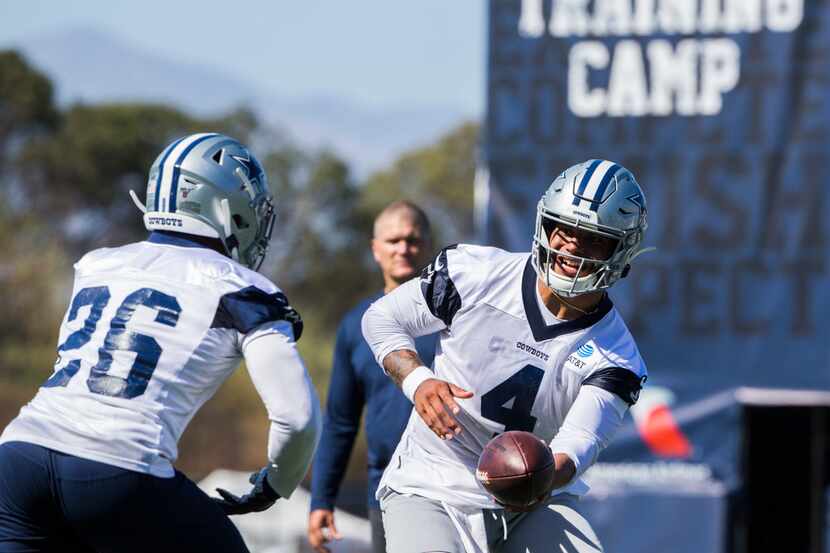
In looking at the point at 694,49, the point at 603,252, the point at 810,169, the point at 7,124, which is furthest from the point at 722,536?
the point at 7,124

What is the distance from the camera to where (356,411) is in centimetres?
524

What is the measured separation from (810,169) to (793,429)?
1.91 metres

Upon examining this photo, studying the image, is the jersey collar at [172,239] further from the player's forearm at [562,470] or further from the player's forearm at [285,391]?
the player's forearm at [562,470]

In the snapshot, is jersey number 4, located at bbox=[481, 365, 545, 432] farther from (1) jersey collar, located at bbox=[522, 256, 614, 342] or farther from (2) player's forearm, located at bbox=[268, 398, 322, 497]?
(2) player's forearm, located at bbox=[268, 398, 322, 497]

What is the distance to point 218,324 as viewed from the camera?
3.26 metres

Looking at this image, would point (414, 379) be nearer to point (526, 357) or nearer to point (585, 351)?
point (526, 357)

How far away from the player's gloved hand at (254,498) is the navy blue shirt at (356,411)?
1.44m

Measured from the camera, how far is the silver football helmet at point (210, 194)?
11.6ft

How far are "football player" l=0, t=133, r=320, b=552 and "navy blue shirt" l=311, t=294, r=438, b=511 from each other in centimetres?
157

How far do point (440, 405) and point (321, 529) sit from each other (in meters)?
1.63

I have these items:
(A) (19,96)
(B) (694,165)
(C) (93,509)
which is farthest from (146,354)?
(A) (19,96)

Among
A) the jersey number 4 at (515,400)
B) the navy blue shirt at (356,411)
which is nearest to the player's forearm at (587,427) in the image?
the jersey number 4 at (515,400)

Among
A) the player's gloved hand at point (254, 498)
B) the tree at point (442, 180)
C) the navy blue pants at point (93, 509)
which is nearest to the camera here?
the navy blue pants at point (93, 509)

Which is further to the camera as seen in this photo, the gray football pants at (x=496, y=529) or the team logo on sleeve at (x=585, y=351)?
the team logo on sleeve at (x=585, y=351)
